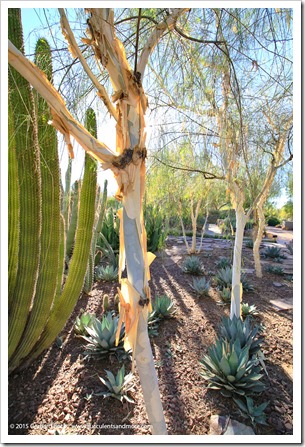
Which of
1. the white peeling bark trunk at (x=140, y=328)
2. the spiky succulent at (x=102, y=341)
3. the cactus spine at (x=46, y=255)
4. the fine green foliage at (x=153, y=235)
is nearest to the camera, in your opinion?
the white peeling bark trunk at (x=140, y=328)

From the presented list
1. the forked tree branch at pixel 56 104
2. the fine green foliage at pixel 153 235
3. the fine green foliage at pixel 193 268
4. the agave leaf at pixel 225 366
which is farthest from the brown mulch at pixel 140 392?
the fine green foliage at pixel 153 235

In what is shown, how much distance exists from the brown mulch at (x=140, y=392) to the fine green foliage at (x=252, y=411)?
5 cm

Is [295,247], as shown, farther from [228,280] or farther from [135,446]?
[228,280]

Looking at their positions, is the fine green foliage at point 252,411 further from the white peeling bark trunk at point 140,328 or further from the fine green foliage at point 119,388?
the white peeling bark trunk at point 140,328

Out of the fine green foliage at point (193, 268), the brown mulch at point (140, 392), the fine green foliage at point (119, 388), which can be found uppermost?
the fine green foliage at point (193, 268)

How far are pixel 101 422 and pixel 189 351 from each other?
44.8 inches

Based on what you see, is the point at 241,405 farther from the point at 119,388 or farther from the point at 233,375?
the point at 119,388

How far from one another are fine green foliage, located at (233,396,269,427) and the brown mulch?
0.16ft

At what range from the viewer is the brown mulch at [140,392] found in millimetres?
1867

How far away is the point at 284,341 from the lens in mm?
3098

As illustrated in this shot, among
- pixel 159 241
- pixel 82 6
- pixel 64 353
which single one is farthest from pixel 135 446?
pixel 159 241

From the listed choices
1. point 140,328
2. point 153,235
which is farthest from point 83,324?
point 153,235

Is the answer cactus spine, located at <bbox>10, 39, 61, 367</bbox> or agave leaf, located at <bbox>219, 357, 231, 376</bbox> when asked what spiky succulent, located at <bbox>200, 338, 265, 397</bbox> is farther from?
cactus spine, located at <bbox>10, 39, 61, 367</bbox>

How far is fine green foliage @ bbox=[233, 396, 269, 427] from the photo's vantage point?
1.85 meters
